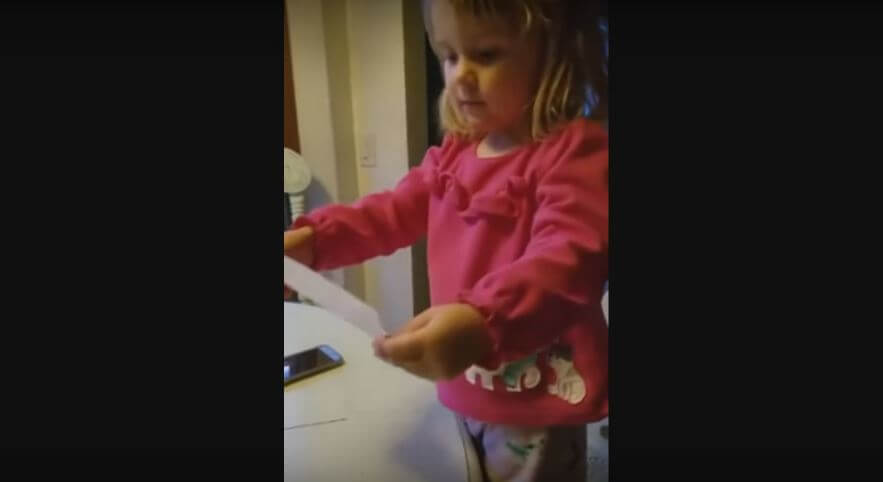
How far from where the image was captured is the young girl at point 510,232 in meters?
0.31

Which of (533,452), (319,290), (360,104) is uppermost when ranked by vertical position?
(360,104)

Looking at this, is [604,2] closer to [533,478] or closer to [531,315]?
[531,315]

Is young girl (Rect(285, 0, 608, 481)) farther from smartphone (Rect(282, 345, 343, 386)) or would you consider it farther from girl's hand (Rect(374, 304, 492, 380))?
smartphone (Rect(282, 345, 343, 386))

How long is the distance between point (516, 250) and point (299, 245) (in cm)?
14

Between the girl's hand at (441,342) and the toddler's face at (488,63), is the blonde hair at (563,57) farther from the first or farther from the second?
the girl's hand at (441,342)

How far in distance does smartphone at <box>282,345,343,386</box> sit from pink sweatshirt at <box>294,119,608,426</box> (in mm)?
135

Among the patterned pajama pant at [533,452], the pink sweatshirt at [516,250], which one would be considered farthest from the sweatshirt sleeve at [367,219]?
the patterned pajama pant at [533,452]

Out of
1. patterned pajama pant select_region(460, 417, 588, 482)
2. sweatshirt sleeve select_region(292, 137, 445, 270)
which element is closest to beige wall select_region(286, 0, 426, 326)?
sweatshirt sleeve select_region(292, 137, 445, 270)

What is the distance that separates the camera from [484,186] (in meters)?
0.35

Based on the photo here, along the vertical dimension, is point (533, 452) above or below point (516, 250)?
below

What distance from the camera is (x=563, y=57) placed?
0.32 meters

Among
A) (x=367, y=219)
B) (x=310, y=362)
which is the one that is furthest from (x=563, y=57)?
(x=310, y=362)

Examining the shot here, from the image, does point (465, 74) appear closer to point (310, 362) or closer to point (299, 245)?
point (299, 245)

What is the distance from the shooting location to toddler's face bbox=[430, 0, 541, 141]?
1.04 ft
